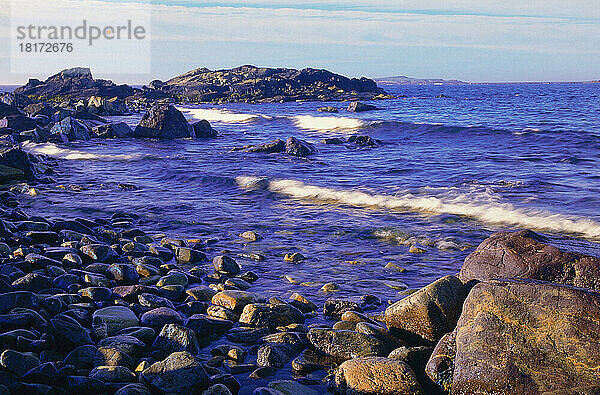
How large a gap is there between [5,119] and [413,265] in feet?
75.5

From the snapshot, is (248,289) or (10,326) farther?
(248,289)

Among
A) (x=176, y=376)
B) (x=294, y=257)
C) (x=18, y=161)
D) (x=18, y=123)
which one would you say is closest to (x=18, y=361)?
(x=176, y=376)

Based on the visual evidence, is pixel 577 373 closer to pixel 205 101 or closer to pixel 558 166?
pixel 558 166

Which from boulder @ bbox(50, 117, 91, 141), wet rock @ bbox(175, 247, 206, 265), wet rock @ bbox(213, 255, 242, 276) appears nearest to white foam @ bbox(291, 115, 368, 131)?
boulder @ bbox(50, 117, 91, 141)

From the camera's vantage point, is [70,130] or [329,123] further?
[329,123]

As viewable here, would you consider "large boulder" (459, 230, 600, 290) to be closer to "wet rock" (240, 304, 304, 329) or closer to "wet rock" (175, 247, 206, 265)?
"wet rock" (240, 304, 304, 329)

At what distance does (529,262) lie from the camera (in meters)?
4.55

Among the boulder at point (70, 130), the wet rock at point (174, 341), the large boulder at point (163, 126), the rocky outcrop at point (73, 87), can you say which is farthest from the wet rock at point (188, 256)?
the rocky outcrop at point (73, 87)

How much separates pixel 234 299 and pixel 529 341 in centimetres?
268

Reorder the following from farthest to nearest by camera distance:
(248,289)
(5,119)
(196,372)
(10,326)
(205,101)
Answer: (205,101) → (5,119) → (248,289) → (10,326) → (196,372)

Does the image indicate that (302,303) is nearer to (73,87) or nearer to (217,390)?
(217,390)

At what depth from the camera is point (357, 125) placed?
99.5 feet

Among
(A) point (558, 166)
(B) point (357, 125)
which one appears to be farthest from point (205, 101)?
(A) point (558, 166)

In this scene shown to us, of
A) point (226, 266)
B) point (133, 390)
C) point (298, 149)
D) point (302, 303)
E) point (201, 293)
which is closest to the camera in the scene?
point (133, 390)
